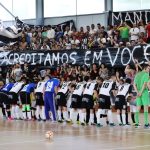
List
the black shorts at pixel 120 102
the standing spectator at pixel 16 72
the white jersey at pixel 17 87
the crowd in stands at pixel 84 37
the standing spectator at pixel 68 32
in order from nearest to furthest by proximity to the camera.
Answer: the black shorts at pixel 120 102 → the white jersey at pixel 17 87 → the crowd in stands at pixel 84 37 → the standing spectator at pixel 16 72 → the standing spectator at pixel 68 32

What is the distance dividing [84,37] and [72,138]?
46.6ft

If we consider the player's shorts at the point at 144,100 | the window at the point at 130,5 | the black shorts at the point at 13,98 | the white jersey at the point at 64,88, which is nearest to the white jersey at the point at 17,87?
the black shorts at the point at 13,98

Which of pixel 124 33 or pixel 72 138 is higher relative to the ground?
pixel 124 33

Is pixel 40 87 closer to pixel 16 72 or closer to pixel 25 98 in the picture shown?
pixel 25 98

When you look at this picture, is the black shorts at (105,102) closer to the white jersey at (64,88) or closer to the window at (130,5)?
the white jersey at (64,88)

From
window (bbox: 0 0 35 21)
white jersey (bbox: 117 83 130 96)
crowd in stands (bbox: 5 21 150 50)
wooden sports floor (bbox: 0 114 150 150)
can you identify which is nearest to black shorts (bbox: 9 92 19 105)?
wooden sports floor (bbox: 0 114 150 150)

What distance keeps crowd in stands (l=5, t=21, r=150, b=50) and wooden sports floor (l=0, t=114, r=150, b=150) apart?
7.96 meters

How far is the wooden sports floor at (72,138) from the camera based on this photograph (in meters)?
13.0

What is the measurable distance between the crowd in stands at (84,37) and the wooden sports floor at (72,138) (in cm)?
796

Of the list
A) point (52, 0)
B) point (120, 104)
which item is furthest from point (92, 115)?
A: point (52, 0)

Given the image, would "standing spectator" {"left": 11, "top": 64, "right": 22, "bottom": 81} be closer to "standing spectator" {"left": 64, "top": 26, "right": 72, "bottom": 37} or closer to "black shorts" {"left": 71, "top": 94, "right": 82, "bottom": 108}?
"standing spectator" {"left": 64, "top": 26, "right": 72, "bottom": 37}

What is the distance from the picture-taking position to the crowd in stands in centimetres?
2602

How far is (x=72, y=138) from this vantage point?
1499cm

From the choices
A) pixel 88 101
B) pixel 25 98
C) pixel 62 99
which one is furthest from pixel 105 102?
pixel 25 98
